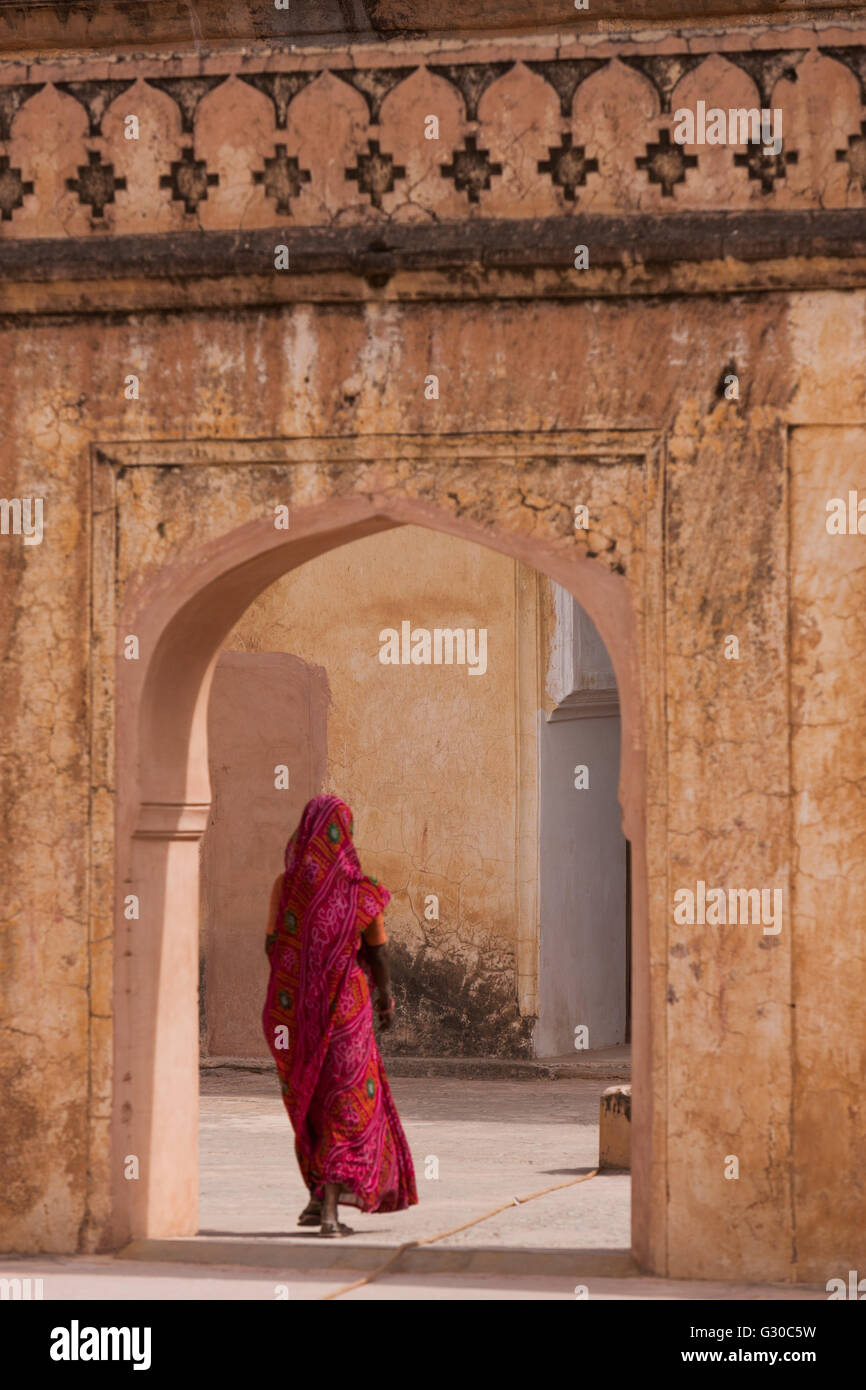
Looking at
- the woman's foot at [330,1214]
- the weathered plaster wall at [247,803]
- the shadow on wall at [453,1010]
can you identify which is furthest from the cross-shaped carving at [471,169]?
the shadow on wall at [453,1010]

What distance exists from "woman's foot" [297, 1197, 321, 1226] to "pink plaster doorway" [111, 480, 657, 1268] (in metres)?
0.40

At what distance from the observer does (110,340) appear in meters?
6.00

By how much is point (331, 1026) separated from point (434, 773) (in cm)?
522

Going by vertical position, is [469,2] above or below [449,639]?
above

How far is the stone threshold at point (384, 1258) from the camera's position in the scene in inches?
227

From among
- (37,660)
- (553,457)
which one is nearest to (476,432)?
(553,457)

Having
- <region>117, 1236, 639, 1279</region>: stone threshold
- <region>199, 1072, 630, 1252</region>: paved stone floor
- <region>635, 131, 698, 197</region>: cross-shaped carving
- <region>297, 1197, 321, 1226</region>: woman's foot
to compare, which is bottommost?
<region>199, 1072, 630, 1252</region>: paved stone floor

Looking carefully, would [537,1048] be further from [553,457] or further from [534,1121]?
[553,457]

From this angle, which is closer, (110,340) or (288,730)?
(110,340)

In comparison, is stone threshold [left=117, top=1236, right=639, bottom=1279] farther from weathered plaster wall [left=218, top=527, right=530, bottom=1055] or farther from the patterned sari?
weathered plaster wall [left=218, top=527, right=530, bottom=1055]

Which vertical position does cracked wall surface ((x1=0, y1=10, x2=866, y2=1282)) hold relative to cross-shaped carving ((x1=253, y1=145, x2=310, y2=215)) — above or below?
below

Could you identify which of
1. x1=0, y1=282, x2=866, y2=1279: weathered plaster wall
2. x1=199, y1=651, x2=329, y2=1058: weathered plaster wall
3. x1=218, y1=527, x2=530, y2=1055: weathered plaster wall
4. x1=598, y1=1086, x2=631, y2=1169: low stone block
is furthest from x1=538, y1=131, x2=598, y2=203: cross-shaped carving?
x1=199, y1=651, x2=329, y2=1058: weathered plaster wall

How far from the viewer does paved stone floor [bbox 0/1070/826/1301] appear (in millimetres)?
5469

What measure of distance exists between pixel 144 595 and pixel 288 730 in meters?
5.74
